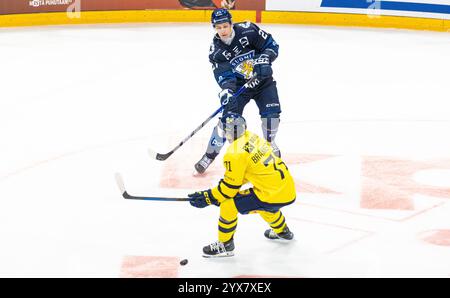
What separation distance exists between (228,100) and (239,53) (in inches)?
18.9

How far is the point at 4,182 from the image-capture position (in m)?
6.84

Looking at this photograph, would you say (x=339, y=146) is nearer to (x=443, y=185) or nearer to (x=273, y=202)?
(x=443, y=185)

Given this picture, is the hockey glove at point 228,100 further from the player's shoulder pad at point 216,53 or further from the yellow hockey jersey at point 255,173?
the yellow hockey jersey at point 255,173

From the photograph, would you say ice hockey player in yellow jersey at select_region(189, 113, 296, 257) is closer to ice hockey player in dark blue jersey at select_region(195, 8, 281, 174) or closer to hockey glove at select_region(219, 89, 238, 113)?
hockey glove at select_region(219, 89, 238, 113)

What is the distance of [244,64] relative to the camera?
7004mm

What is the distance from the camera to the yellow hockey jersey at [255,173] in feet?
17.0

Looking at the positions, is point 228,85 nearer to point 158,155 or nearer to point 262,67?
point 262,67

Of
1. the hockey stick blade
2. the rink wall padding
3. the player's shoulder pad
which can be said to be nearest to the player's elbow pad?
the player's shoulder pad

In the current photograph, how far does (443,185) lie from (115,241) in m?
2.61

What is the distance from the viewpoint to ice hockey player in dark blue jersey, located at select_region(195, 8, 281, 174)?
6910 millimetres

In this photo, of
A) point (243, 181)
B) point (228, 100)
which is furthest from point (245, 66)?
point (243, 181)

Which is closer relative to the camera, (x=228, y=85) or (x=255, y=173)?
(x=255, y=173)

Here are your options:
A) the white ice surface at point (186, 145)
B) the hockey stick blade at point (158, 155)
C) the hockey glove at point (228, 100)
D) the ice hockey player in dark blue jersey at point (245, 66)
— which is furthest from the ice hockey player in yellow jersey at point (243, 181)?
the hockey stick blade at point (158, 155)
